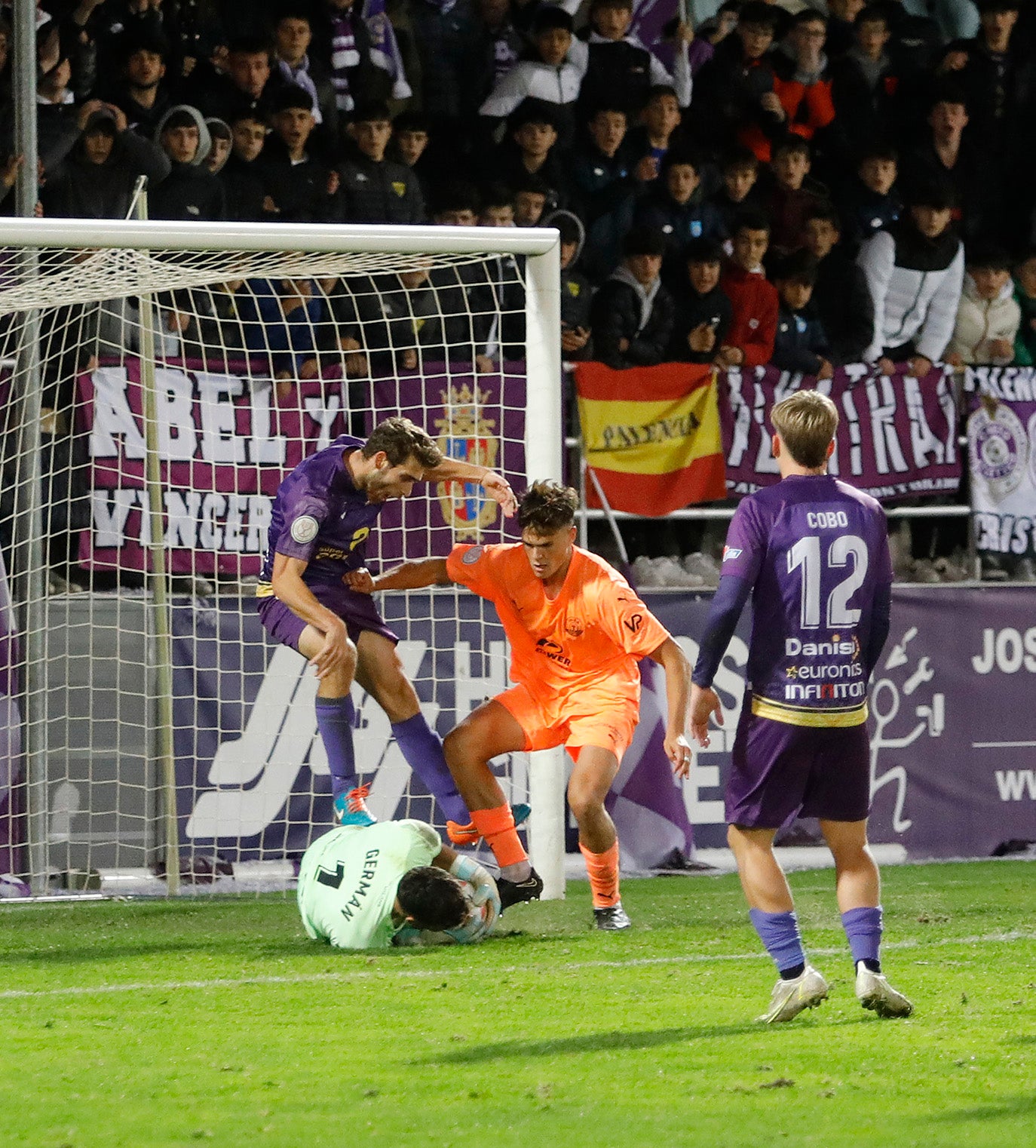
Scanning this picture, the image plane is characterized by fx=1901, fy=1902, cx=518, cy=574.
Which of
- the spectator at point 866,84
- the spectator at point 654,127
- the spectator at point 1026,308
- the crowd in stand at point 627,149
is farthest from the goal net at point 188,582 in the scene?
the spectator at point 866,84

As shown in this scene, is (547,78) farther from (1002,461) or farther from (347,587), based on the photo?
(347,587)

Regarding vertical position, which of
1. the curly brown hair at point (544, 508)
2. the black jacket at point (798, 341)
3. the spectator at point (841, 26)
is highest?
the spectator at point (841, 26)

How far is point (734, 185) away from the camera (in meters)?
11.8

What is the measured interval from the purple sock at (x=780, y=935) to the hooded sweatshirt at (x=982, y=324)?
295 inches

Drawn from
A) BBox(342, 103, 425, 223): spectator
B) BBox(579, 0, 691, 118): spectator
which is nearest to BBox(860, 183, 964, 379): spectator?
BBox(579, 0, 691, 118): spectator

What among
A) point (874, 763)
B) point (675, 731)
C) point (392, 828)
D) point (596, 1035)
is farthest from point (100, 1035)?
point (874, 763)

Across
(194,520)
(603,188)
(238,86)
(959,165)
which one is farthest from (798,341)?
(194,520)

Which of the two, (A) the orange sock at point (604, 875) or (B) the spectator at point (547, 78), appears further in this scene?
(B) the spectator at point (547, 78)

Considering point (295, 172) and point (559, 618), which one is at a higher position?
point (295, 172)

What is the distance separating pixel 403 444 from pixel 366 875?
5.34ft

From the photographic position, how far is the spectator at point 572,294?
10547mm

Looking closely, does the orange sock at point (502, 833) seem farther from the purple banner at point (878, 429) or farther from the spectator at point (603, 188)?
the spectator at point (603, 188)

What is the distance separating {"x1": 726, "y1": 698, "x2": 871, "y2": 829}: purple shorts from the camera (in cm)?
486

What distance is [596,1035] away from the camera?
4.79m
